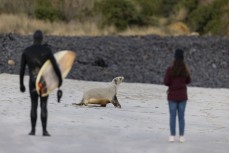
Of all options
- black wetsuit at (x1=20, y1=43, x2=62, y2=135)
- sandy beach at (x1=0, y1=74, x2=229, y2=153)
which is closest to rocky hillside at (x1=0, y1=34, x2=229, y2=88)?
sandy beach at (x1=0, y1=74, x2=229, y2=153)

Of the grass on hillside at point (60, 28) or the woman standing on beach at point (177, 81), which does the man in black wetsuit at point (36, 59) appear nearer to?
the woman standing on beach at point (177, 81)

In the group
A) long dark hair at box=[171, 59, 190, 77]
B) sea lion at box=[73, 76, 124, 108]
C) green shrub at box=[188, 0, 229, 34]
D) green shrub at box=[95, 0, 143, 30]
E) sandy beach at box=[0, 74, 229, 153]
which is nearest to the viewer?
sandy beach at box=[0, 74, 229, 153]

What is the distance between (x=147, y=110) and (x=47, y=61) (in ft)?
20.7

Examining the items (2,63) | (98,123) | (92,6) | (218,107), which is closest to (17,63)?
(2,63)

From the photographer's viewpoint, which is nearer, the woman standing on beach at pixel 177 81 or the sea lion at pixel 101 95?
the woman standing on beach at pixel 177 81

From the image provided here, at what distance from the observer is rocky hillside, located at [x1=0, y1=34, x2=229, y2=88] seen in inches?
1205

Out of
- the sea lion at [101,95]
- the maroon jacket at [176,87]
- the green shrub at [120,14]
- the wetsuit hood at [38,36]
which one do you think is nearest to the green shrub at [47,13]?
the green shrub at [120,14]

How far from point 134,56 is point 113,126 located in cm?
2044

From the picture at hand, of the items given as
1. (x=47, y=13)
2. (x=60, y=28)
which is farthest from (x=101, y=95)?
(x=47, y=13)

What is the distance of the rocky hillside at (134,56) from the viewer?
100ft

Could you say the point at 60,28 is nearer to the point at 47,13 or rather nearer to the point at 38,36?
the point at 47,13

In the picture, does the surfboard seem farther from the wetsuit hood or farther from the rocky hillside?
the rocky hillside

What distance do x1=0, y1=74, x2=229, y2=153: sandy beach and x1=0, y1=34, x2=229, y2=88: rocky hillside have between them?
28.1ft

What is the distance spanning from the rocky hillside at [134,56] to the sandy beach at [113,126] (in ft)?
28.1
